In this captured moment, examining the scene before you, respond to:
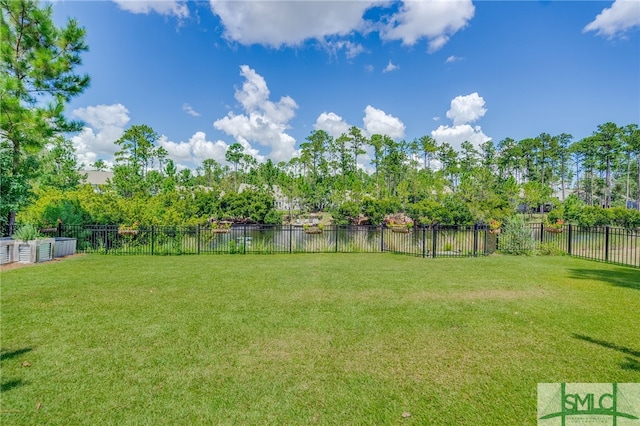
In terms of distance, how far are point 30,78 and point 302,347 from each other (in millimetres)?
13017

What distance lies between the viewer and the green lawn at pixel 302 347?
276 centimetres

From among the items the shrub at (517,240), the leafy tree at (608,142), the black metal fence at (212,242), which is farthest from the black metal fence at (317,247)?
the leafy tree at (608,142)

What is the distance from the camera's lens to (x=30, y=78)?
419 inches

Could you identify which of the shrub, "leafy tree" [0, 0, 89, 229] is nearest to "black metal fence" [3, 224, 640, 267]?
the shrub

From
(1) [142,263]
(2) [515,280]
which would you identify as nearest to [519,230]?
(2) [515,280]

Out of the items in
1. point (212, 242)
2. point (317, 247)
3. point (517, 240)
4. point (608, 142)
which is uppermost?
point (608, 142)

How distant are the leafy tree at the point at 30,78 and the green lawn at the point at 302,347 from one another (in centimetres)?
459

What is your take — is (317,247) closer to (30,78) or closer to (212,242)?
(212,242)

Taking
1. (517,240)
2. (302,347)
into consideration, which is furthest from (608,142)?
(302,347)

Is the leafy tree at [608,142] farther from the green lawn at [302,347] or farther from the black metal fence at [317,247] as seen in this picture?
the green lawn at [302,347]

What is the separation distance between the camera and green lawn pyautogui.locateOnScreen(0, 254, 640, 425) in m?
2.76

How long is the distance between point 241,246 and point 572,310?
1065 cm

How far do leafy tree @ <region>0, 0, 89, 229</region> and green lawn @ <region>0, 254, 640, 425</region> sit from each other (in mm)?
4593

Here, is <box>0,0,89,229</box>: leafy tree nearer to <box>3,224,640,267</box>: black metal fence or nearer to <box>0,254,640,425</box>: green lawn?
<box>3,224,640,267</box>: black metal fence
